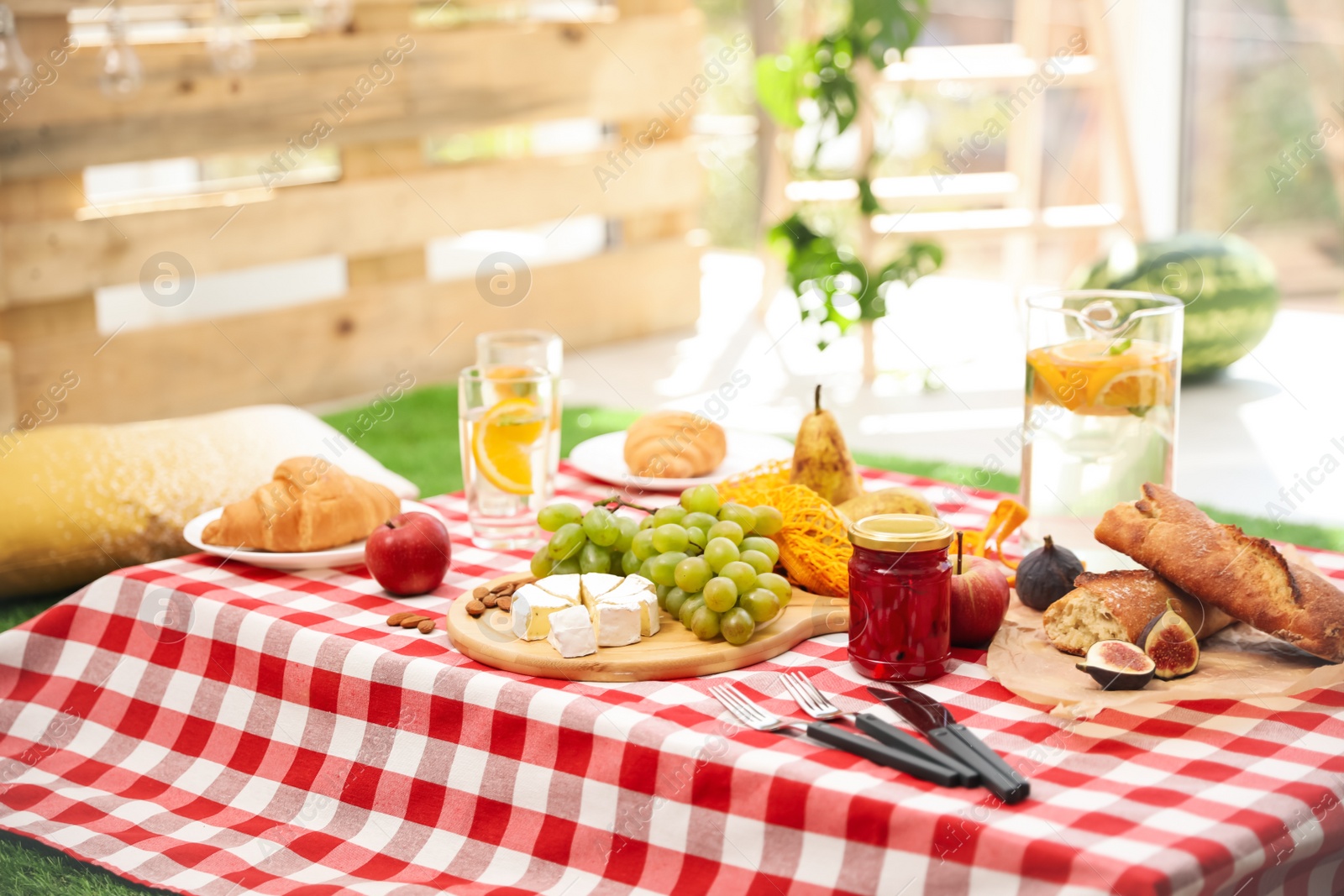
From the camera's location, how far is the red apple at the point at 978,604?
1.34 m

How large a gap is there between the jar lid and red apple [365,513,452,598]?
0.48 m

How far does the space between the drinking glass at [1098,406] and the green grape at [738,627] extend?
0.43m

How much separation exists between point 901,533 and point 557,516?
390mm

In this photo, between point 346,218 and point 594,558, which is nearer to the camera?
point 594,558

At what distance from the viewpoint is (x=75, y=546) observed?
236 cm

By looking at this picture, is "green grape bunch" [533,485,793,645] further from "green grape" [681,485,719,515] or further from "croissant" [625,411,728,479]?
"croissant" [625,411,728,479]

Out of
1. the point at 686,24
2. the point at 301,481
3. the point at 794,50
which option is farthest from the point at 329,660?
the point at 686,24

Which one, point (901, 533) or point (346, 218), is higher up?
point (346, 218)

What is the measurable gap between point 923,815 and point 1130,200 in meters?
4.57

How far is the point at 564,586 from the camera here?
1.35 m

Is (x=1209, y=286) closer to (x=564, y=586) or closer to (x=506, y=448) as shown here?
(x=506, y=448)

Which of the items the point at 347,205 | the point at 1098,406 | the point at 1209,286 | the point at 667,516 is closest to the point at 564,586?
the point at 667,516

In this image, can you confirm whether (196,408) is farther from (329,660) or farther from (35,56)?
(329,660)

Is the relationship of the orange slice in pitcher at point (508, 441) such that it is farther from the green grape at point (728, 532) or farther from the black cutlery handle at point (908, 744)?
the black cutlery handle at point (908, 744)
